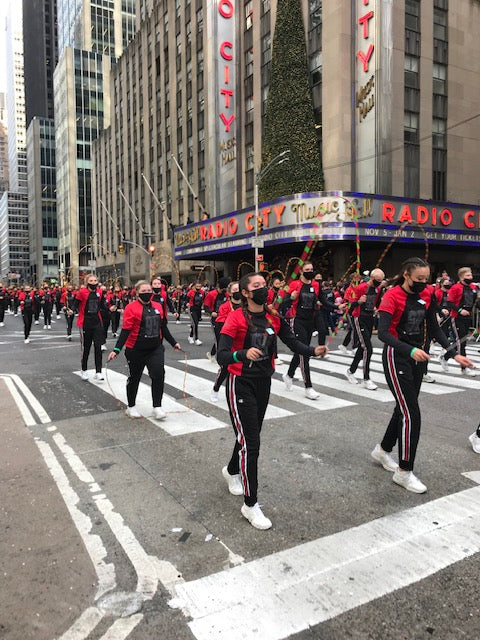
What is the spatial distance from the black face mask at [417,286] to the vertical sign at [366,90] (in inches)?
987

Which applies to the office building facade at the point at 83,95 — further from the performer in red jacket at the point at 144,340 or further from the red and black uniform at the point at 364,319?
the performer in red jacket at the point at 144,340

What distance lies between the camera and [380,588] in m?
2.80

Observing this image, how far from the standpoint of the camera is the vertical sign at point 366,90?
26453 millimetres

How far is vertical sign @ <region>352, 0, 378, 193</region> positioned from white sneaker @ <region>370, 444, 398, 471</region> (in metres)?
25.2

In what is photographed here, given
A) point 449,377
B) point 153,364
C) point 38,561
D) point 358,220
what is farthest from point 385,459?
point 358,220

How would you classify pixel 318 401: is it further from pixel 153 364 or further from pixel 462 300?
pixel 462 300

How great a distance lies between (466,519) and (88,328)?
743 centimetres

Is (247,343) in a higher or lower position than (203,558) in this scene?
higher

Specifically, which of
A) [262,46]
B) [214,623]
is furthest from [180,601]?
[262,46]

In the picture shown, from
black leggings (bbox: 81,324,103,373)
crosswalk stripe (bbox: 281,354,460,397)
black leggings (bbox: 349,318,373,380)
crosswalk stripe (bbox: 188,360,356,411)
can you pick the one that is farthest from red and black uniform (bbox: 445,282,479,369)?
black leggings (bbox: 81,324,103,373)

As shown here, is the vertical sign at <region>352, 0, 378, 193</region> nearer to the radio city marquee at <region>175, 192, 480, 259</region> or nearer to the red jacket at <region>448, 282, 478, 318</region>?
the radio city marquee at <region>175, 192, 480, 259</region>

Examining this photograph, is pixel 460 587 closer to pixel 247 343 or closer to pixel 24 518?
pixel 247 343

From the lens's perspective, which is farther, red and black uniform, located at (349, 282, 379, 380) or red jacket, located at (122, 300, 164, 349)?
red and black uniform, located at (349, 282, 379, 380)

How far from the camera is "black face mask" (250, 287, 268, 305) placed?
3.71 m
